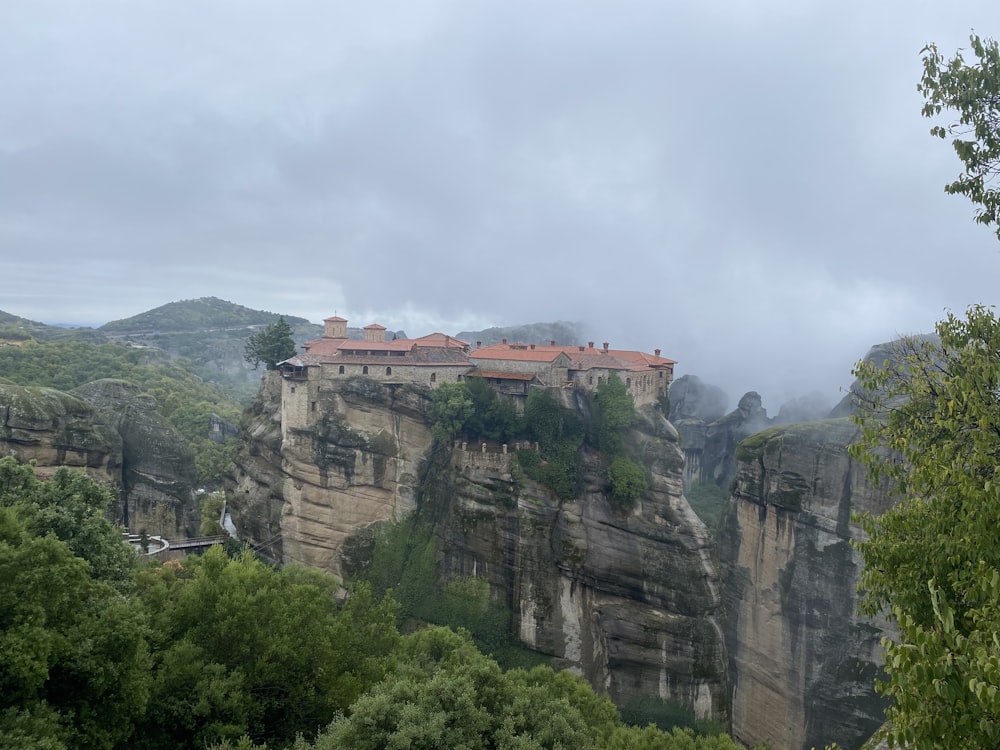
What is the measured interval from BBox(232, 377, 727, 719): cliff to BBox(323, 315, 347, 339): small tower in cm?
637

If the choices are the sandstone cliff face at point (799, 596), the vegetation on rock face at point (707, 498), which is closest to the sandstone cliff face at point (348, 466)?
the sandstone cliff face at point (799, 596)

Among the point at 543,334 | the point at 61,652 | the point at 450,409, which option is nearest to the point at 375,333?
the point at 450,409

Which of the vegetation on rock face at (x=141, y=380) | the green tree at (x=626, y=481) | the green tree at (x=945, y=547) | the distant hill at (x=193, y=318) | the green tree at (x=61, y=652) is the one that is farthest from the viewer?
the distant hill at (x=193, y=318)

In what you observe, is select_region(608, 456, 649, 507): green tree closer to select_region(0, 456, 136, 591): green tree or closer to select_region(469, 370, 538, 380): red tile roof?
select_region(469, 370, 538, 380): red tile roof

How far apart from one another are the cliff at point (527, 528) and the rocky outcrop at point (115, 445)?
4.49m

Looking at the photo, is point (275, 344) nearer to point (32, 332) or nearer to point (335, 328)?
point (335, 328)

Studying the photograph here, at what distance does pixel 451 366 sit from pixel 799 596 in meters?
23.2

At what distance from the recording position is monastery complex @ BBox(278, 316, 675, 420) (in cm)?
4025

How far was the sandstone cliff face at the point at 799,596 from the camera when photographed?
106 feet

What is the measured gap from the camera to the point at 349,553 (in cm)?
4034

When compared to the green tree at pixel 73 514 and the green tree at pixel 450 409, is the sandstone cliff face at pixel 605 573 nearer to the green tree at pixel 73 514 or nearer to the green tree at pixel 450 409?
the green tree at pixel 450 409

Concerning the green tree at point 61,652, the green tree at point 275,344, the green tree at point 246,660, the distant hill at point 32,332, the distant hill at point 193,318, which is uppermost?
the distant hill at point 193,318

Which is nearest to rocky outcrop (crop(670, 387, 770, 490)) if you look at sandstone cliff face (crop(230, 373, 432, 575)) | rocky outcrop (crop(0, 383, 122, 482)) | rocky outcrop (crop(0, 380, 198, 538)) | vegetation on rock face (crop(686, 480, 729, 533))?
vegetation on rock face (crop(686, 480, 729, 533))

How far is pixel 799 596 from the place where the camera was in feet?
111
